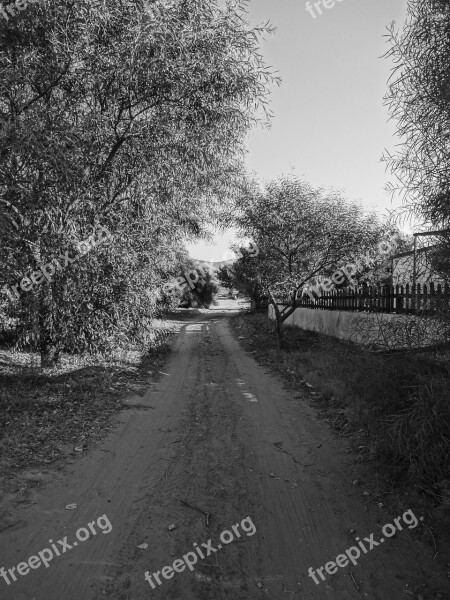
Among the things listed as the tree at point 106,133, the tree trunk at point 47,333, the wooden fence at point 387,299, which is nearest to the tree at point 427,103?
the wooden fence at point 387,299

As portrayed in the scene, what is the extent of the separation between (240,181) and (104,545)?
9.78m

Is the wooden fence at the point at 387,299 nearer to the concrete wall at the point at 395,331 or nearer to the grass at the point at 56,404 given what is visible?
the concrete wall at the point at 395,331

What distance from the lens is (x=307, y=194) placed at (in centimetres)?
1055

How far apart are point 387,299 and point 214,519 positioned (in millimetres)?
5785

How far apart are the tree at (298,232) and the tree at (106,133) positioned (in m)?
2.05

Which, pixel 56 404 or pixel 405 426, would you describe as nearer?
pixel 405 426

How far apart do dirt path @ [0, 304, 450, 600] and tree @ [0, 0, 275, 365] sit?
3644 millimetres

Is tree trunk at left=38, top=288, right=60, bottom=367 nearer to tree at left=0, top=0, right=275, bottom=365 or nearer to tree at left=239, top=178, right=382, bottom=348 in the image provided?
tree at left=0, top=0, right=275, bottom=365

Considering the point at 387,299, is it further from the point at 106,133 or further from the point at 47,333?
the point at 47,333

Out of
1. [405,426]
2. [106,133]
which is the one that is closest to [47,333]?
[106,133]

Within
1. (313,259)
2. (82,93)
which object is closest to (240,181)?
(313,259)

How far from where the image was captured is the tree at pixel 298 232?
1039 centimetres

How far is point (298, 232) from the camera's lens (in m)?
10.6

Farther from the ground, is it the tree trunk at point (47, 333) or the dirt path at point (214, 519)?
the tree trunk at point (47, 333)
